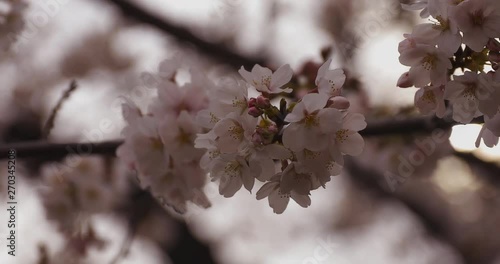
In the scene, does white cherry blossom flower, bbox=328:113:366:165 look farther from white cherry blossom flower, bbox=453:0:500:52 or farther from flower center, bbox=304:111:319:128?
white cherry blossom flower, bbox=453:0:500:52

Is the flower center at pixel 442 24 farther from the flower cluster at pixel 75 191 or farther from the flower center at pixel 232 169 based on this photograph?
the flower cluster at pixel 75 191

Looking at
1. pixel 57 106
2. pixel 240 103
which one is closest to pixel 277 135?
pixel 240 103

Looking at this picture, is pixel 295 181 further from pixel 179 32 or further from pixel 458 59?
pixel 179 32

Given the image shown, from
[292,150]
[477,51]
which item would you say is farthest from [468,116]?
[292,150]

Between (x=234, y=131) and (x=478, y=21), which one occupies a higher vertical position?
(x=478, y=21)

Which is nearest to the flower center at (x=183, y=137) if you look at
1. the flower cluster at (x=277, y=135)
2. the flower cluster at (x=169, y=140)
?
the flower cluster at (x=169, y=140)
